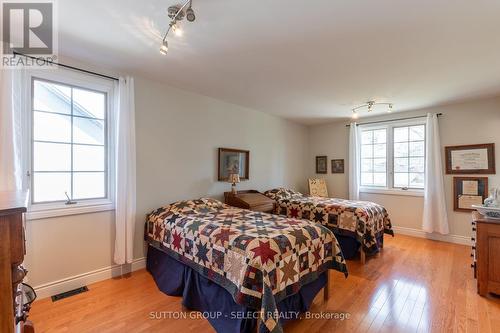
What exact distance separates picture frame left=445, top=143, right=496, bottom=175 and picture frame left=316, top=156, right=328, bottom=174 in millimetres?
2116

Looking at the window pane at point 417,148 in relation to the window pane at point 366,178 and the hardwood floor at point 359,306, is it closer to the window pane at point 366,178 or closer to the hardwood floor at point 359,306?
the window pane at point 366,178

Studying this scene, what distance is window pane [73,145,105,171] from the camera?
98.1 inches

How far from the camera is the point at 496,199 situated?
92.3 inches

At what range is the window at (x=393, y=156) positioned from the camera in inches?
167

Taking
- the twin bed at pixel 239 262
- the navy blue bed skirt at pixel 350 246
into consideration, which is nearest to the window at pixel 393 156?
the navy blue bed skirt at pixel 350 246

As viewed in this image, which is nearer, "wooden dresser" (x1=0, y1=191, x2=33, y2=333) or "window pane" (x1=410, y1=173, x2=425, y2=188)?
"wooden dresser" (x1=0, y1=191, x2=33, y2=333)

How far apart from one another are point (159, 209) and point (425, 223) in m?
4.20

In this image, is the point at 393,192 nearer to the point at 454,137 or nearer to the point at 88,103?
the point at 454,137

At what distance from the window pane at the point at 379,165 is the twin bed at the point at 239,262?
309 centimetres

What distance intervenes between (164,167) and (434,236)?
14.8 ft

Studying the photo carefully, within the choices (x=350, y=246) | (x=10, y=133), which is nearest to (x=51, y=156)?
(x=10, y=133)

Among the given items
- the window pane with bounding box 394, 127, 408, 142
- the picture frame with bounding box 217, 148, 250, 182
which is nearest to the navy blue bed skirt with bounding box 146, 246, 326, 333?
the picture frame with bounding box 217, 148, 250, 182

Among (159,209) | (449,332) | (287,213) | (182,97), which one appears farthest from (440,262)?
(182,97)

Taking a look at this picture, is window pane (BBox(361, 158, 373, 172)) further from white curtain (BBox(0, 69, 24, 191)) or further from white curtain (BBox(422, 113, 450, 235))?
white curtain (BBox(0, 69, 24, 191))
